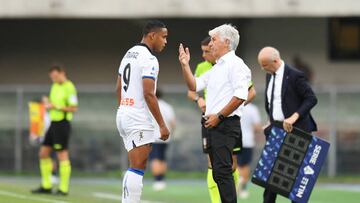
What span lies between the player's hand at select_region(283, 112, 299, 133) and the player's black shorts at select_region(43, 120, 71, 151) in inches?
205

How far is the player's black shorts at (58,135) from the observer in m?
17.4

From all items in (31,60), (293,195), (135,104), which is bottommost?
(293,195)

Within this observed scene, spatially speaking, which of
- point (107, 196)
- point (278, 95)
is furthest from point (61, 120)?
point (278, 95)

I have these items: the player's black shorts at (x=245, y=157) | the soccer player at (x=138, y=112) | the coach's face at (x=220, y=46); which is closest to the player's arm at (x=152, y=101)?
the soccer player at (x=138, y=112)

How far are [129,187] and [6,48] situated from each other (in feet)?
63.3

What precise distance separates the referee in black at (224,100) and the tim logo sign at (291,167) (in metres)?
1.28

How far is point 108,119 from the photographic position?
87.8 ft

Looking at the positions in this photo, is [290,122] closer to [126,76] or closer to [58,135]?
[126,76]

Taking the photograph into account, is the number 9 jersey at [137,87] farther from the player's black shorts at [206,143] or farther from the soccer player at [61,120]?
the soccer player at [61,120]

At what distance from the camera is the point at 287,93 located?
13.3 meters

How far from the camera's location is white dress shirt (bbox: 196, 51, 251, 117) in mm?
12023

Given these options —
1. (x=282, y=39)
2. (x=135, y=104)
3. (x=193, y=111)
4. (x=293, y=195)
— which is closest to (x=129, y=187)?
(x=135, y=104)

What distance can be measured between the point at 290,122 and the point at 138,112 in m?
2.09

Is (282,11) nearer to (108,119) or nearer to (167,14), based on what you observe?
(167,14)
